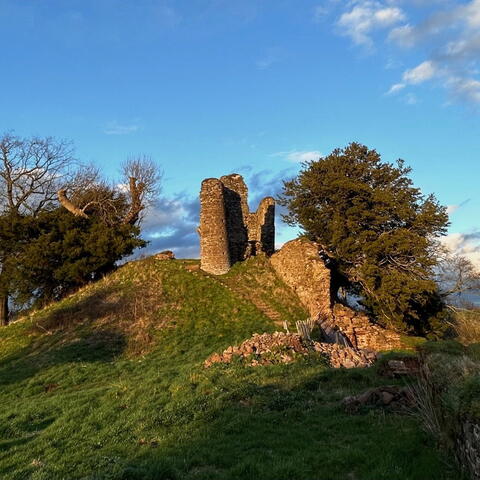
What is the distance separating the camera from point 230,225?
34.9 m

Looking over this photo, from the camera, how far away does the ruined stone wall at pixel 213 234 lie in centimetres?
3191

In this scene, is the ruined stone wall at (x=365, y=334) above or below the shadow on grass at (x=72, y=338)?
below

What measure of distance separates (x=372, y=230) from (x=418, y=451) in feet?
80.5

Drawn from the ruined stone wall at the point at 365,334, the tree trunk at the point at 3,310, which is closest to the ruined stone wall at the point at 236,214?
the ruined stone wall at the point at 365,334

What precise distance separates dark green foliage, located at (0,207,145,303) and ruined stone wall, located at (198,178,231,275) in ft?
19.9

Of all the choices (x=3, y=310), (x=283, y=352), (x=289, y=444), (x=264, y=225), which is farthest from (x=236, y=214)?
(x=289, y=444)

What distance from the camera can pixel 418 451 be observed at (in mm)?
7500

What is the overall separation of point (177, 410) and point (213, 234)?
21073mm

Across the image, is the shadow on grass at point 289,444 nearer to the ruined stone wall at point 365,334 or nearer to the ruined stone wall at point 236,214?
the ruined stone wall at point 365,334

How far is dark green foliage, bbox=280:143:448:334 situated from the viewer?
2906cm

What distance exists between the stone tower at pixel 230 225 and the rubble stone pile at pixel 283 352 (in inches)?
586

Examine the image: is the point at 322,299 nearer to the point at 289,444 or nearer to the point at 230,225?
the point at 230,225

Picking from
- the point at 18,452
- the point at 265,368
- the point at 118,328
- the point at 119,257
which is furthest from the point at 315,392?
the point at 119,257

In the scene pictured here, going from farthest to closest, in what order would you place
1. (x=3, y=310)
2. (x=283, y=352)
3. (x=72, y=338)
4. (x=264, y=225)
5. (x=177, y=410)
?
(x=264, y=225)
(x=3, y=310)
(x=72, y=338)
(x=283, y=352)
(x=177, y=410)
